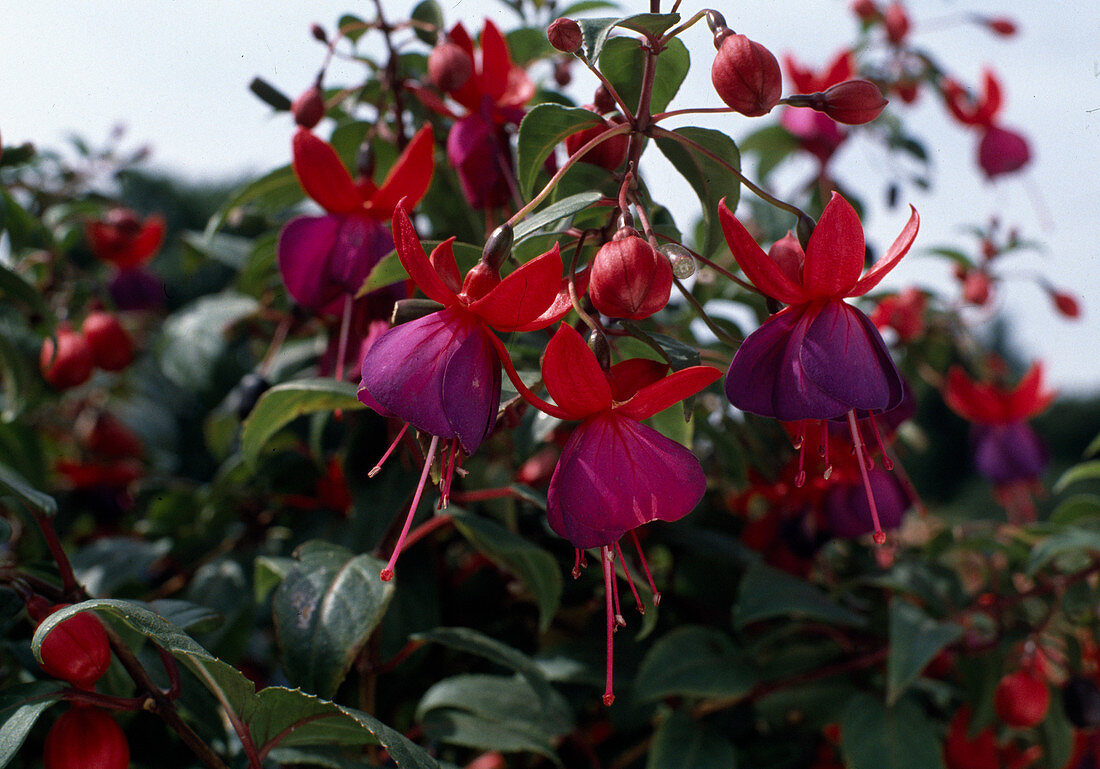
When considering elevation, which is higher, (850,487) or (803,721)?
(850,487)

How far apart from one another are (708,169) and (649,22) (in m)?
0.09

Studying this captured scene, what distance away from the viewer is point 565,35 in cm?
38

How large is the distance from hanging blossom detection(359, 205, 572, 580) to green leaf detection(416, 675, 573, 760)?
0.30 meters

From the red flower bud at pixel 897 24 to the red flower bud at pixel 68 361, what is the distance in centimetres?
113

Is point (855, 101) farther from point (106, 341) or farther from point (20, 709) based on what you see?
point (106, 341)

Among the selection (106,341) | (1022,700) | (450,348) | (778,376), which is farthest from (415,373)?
(106,341)

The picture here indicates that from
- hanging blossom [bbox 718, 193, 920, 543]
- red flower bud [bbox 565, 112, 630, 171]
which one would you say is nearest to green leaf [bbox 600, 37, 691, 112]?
red flower bud [bbox 565, 112, 630, 171]

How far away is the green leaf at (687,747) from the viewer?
657 millimetres

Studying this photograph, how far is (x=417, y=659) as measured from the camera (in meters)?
0.71

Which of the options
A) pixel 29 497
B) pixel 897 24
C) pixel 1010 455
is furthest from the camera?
pixel 897 24

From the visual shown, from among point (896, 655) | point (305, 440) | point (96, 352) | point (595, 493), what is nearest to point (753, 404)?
point (595, 493)

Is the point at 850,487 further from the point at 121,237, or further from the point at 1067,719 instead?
the point at 121,237

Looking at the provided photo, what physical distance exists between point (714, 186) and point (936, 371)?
33.6 inches

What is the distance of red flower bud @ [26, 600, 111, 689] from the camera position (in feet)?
1.36
